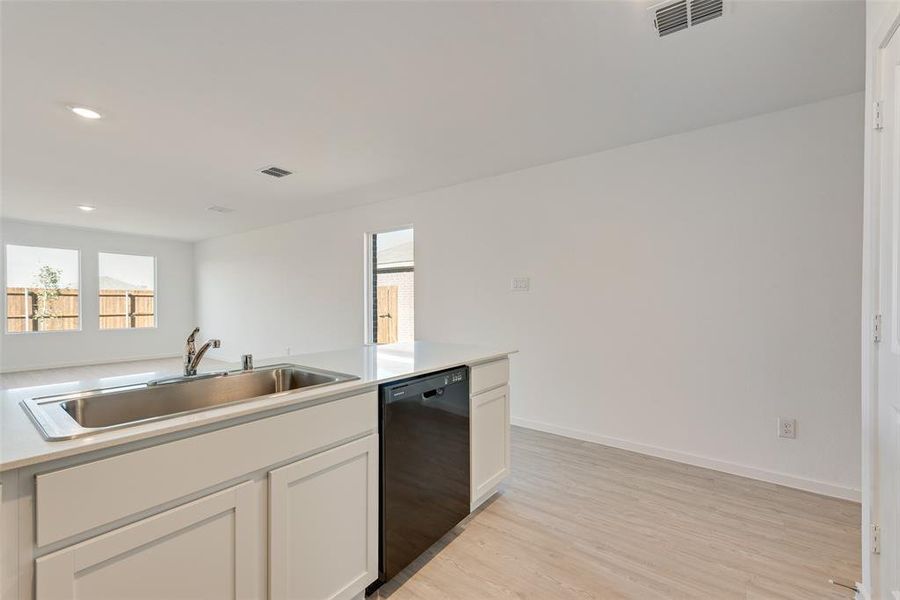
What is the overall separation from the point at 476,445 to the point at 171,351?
8231mm

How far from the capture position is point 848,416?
95.3 inches

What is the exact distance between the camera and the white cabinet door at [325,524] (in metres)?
1.25

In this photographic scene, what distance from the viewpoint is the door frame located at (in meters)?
1.47

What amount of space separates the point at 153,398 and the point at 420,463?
107cm

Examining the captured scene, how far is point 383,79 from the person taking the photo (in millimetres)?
2260

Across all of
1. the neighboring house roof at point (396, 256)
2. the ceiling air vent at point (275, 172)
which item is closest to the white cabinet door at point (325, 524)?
the ceiling air vent at point (275, 172)

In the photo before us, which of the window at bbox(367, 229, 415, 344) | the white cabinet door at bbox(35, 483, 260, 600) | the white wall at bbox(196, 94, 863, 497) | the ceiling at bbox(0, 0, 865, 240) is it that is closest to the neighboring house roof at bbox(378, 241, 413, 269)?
the window at bbox(367, 229, 415, 344)

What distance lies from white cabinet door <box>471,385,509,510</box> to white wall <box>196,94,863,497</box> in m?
1.30

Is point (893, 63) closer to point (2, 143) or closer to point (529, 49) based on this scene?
point (529, 49)

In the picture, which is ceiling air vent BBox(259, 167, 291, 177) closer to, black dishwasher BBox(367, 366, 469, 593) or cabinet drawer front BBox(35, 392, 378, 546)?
black dishwasher BBox(367, 366, 469, 593)

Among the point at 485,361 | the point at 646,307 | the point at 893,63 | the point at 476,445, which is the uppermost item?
the point at 893,63

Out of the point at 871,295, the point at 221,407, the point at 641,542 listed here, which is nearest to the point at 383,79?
the point at 221,407

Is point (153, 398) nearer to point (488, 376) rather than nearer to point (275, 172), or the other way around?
point (488, 376)

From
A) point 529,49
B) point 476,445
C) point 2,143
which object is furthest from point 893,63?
point 2,143
